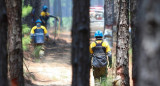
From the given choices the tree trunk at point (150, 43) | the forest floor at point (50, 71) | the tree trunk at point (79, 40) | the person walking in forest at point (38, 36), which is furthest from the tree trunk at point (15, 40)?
the person walking in forest at point (38, 36)

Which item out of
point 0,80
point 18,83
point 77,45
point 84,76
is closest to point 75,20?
point 77,45

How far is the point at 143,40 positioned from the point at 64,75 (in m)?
9.59

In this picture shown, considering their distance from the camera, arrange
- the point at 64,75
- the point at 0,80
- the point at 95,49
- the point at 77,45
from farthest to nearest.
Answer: the point at 64,75 → the point at 95,49 → the point at 77,45 → the point at 0,80

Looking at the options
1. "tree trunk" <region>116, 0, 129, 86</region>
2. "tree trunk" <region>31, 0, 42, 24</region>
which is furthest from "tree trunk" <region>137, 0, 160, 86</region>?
"tree trunk" <region>31, 0, 42, 24</region>

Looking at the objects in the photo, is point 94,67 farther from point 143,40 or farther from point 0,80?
point 143,40

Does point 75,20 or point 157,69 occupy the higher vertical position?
point 75,20

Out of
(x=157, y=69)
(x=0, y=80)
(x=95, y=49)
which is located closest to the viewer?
(x=157, y=69)

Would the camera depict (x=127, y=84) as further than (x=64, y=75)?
No

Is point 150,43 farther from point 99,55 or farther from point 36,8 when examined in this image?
point 36,8

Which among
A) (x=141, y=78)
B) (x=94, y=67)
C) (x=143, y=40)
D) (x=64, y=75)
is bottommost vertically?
(x=64, y=75)

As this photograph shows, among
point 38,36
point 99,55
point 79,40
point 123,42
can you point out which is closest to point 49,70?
point 38,36

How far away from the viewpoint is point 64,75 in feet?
39.4

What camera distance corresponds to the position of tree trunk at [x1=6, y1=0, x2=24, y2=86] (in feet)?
21.4

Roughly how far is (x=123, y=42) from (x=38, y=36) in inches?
227
